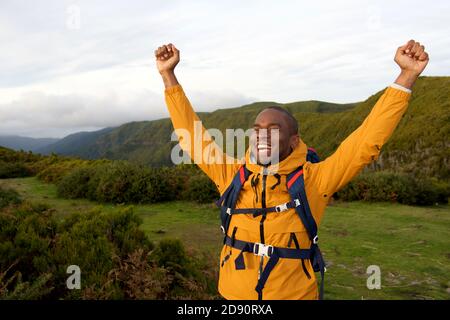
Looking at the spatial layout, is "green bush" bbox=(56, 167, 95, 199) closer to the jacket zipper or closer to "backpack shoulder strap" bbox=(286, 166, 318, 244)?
the jacket zipper

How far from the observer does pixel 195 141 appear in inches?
128

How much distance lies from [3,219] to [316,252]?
376 cm

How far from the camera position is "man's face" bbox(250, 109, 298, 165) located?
→ 9.36ft

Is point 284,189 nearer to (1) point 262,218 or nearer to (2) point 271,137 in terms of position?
(1) point 262,218

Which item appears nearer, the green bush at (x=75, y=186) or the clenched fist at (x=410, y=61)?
the clenched fist at (x=410, y=61)

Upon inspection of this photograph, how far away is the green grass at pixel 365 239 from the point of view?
519cm

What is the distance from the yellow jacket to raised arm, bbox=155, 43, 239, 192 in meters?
0.30

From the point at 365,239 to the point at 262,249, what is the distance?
4.92 m

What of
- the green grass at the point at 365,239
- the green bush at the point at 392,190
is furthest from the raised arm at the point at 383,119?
the green bush at the point at 392,190

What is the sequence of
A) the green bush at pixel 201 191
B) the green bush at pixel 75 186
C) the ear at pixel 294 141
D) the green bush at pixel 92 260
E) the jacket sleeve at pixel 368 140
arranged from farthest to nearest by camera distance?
1. the green bush at pixel 75 186
2. the green bush at pixel 201 191
3. the green bush at pixel 92 260
4. the ear at pixel 294 141
5. the jacket sleeve at pixel 368 140

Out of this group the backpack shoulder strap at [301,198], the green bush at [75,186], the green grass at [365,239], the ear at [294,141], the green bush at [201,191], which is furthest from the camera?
the green bush at [75,186]

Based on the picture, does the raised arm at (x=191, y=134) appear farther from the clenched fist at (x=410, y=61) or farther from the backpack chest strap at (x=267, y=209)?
the clenched fist at (x=410, y=61)

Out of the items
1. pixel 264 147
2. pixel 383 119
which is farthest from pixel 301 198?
pixel 383 119

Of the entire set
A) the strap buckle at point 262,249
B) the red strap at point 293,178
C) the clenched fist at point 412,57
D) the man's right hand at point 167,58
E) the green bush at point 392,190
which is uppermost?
the man's right hand at point 167,58
